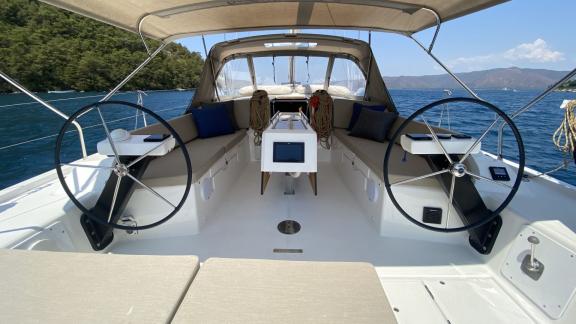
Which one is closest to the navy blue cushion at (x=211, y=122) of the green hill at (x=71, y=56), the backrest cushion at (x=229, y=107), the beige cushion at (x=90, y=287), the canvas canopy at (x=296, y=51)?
the backrest cushion at (x=229, y=107)

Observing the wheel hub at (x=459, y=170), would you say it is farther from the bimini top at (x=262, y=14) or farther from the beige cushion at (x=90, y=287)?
the beige cushion at (x=90, y=287)

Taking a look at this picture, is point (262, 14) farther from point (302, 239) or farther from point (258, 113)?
point (302, 239)

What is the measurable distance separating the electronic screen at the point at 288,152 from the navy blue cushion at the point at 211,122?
128 cm

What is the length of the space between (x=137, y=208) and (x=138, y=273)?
3.47ft

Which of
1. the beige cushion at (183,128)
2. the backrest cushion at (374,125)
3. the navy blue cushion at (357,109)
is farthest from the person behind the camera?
the navy blue cushion at (357,109)

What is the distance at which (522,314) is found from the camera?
117 centimetres

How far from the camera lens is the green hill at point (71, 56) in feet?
59.6

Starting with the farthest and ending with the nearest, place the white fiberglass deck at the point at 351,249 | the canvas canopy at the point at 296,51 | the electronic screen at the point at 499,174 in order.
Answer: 1. the canvas canopy at the point at 296,51
2. the electronic screen at the point at 499,174
3. the white fiberglass deck at the point at 351,249

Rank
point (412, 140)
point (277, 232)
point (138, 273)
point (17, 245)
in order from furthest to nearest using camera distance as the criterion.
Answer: point (277, 232) → point (412, 140) → point (17, 245) → point (138, 273)

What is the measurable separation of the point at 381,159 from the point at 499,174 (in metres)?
0.68

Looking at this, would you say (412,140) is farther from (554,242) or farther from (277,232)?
(277,232)

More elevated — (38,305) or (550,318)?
(38,305)

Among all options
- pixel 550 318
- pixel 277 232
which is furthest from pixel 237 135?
pixel 550 318

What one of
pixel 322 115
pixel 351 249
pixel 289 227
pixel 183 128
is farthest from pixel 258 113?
pixel 351 249
